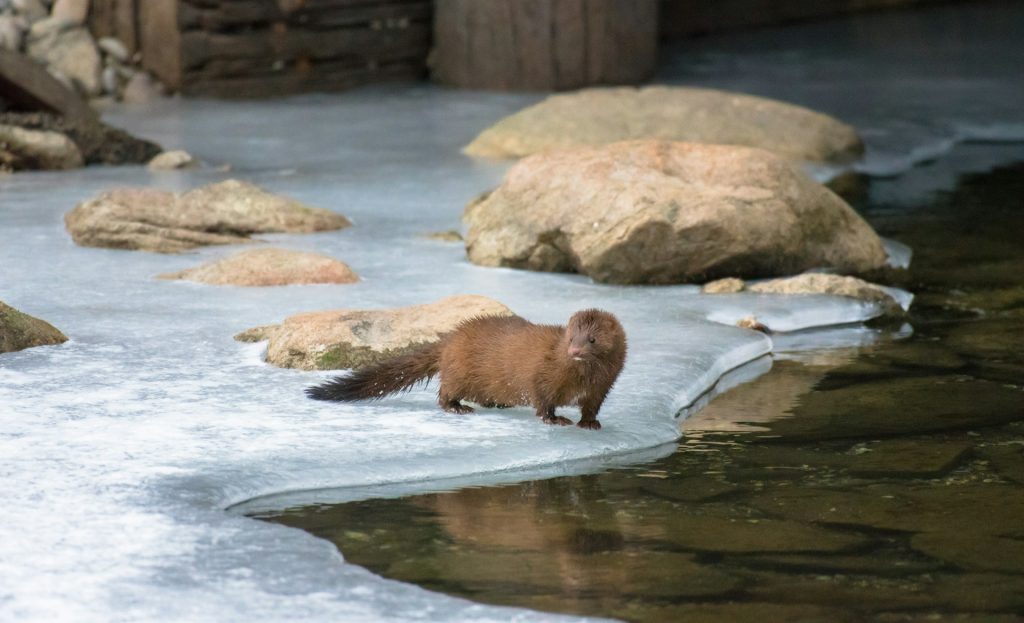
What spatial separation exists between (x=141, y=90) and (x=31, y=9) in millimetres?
980

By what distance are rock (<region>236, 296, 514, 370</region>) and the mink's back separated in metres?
0.48

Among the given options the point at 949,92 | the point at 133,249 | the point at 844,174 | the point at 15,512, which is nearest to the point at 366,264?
the point at 133,249

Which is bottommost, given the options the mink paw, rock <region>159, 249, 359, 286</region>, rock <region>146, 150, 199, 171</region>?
rock <region>146, 150, 199, 171</region>

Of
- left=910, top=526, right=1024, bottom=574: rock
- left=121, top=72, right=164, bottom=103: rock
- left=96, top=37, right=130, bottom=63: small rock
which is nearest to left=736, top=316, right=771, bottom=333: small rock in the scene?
left=910, top=526, right=1024, bottom=574: rock

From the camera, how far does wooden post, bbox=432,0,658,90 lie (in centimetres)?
1255

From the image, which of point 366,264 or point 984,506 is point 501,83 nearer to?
point 366,264

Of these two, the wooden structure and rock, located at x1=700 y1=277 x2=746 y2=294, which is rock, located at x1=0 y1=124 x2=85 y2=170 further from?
rock, located at x1=700 y1=277 x2=746 y2=294

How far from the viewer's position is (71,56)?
38.4ft

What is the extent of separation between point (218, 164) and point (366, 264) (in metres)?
3.09

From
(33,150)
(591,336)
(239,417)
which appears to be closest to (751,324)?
(591,336)

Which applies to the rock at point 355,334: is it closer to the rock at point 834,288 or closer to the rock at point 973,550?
the rock at point 834,288

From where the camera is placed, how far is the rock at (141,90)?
11.9 metres

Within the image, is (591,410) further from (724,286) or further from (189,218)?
(189,218)

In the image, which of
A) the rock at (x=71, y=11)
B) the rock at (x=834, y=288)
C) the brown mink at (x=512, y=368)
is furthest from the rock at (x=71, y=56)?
the brown mink at (x=512, y=368)
